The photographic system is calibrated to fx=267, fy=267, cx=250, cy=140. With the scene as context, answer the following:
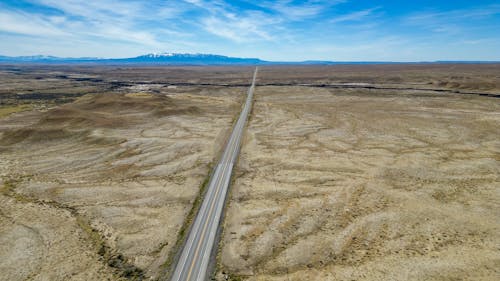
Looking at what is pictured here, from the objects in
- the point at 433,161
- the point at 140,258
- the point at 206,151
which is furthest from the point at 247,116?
the point at 140,258

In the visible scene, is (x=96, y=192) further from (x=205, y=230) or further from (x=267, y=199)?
(x=267, y=199)

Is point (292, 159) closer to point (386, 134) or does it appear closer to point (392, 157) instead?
point (392, 157)

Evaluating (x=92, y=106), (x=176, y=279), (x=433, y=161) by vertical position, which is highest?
(x=92, y=106)

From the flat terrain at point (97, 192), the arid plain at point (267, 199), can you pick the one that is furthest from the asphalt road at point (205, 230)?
the flat terrain at point (97, 192)

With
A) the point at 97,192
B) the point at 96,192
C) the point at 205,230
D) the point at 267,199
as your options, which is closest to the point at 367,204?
the point at 267,199

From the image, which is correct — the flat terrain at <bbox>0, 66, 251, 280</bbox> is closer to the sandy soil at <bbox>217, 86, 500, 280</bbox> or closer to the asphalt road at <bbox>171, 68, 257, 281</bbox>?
the asphalt road at <bbox>171, 68, 257, 281</bbox>

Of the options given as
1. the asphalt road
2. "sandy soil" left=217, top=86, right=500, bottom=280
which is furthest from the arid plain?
the asphalt road

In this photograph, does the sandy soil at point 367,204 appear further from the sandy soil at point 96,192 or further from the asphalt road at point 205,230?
the sandy soil at point 96,192
